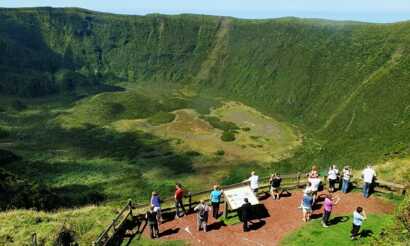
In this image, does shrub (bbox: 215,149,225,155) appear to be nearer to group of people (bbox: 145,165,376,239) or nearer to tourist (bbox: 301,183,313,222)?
group of people (bbox: 145,165,376,239)

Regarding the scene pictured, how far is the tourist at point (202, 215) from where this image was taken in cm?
2586

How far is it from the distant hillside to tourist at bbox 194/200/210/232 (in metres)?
33.9

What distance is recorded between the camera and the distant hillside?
86875 mm

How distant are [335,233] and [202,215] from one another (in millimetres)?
7500

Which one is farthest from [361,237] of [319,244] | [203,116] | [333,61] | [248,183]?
[333,61]

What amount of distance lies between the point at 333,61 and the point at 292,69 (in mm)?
15123

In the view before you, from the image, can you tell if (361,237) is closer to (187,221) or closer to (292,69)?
(187,221)

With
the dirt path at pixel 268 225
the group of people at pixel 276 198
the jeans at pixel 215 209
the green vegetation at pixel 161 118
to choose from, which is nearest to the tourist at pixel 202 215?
the group of people at pixel 276 198

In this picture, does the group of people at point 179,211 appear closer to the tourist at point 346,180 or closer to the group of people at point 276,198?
the group of people at point 276,198

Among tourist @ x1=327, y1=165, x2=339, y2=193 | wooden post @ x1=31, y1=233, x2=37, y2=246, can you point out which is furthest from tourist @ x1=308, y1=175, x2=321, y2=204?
wooden post @ x1=31, y1=233, x2=37, y2=246

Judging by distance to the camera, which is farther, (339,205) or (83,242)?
(339,205)

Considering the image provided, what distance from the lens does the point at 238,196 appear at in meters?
28.3

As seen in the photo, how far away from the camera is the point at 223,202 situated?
99.5ft

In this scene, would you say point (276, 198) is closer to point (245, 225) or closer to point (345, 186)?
point (345, 186)
